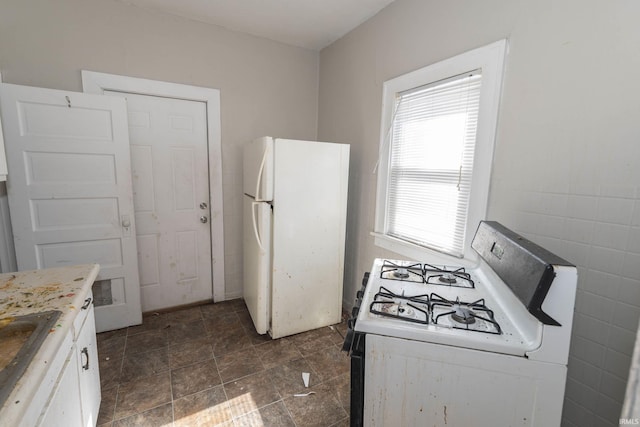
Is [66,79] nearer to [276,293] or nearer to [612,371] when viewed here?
[276,293]

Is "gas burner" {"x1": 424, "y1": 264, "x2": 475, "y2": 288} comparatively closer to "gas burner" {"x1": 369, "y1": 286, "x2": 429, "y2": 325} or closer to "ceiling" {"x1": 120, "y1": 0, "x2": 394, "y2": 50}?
"gas burner" {"x1": 369, "y1": 286, "x2": 429, "y2": 325}

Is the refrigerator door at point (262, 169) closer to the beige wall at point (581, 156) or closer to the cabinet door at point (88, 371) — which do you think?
the cabinet door at point (88, 371)

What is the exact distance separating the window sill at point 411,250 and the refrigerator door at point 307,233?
0.34m

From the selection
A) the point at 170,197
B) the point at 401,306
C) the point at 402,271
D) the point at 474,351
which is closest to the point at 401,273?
the point at 402,271

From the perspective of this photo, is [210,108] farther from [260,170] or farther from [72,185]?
[72,185]

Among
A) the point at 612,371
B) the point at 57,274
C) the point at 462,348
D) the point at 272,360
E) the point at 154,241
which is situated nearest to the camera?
the point at 462,348

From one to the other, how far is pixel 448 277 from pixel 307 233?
1165 millimetres

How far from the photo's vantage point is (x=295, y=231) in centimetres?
227

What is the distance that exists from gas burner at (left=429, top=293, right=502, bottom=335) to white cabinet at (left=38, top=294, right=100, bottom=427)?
4.22ft

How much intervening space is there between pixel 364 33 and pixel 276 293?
2.28 meters

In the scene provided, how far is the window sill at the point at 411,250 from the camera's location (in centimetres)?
186

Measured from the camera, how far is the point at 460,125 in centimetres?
176

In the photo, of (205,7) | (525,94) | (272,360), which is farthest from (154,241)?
(525,94)

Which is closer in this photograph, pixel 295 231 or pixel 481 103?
pixel 481 103
